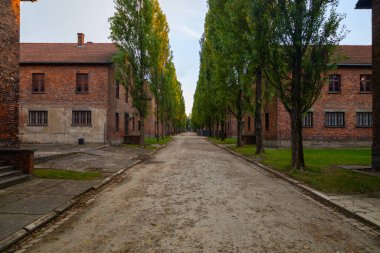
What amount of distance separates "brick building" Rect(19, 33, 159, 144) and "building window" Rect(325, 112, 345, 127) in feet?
55.0

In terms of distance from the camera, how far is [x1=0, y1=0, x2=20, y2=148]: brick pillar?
12125 mm

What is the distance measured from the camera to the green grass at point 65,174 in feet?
34.3

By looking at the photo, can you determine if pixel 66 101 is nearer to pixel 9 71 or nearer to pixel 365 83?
pixel 9 71

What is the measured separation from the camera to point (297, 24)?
1195 cm

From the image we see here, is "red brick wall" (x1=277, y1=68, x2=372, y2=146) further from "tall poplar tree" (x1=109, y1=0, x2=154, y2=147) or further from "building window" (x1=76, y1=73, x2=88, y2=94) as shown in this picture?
"building window" (x1=76, y1=73, x2=88, y2=94)

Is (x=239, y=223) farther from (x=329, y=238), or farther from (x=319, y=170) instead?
(x=319, y=170)

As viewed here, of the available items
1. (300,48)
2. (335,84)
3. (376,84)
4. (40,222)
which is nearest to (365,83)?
(335,84)

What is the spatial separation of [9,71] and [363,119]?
88.0ft

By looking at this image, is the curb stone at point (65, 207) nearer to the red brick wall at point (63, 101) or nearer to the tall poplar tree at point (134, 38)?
the tall poplar tree at point (134, 38)

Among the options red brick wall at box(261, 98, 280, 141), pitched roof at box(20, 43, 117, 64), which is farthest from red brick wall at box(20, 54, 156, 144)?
red brick wall at box(261, 98, 280, 141)

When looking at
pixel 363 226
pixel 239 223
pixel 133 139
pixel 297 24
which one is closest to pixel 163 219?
pixel 239 223

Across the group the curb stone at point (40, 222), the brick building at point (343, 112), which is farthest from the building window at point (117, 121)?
the curb stone at point (40, 222)

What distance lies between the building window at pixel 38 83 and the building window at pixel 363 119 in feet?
90.3

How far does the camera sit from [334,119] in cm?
2708
